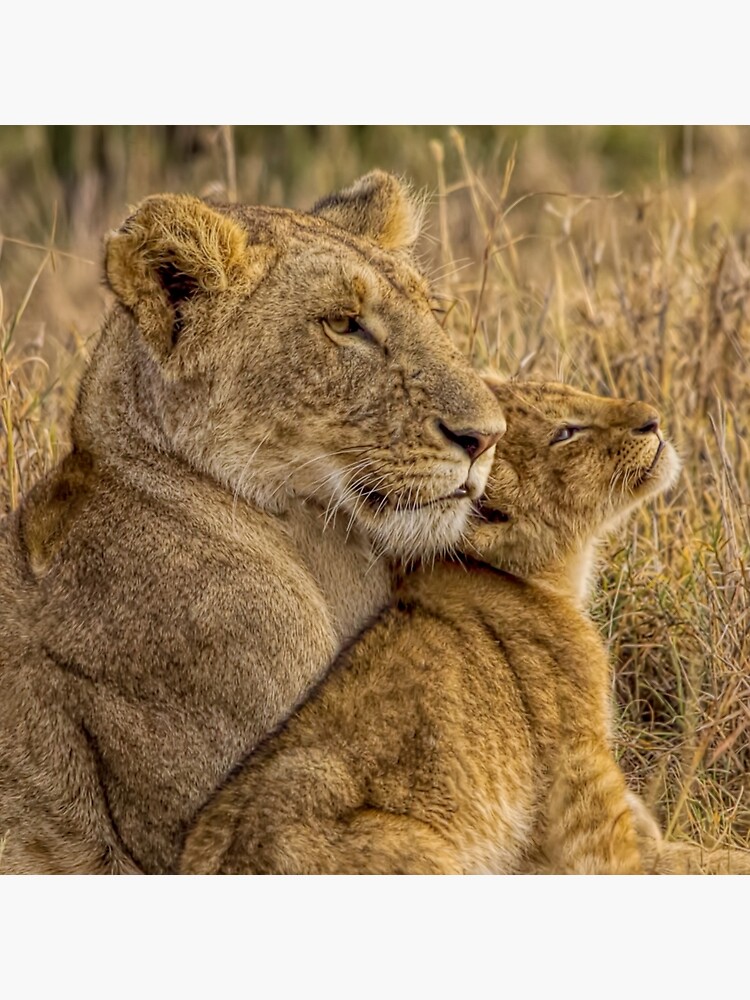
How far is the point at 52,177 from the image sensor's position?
10.6 m

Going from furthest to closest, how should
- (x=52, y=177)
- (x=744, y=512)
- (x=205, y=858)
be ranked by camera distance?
(x=52, y=177) → (x=744, y=512) → (x=205, y=858)

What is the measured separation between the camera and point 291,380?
4.00m

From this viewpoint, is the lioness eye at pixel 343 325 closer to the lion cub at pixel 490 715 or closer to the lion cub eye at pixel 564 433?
the lion cub at pixel 490 715

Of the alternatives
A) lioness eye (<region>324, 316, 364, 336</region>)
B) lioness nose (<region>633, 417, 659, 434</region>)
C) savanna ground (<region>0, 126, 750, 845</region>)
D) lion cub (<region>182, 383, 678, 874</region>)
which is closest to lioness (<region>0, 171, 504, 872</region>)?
lioness eye (<region>324, 316, 364, 336</region>)

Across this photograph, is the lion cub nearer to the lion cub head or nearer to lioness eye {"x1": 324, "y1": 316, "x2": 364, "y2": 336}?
the lion cub head

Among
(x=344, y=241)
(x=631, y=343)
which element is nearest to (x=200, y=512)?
(x=344, y=241)

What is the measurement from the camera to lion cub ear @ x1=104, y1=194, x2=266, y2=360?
12.9 feet

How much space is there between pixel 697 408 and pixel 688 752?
1939mm

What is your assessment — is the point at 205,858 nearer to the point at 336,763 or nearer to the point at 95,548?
the point at 336,763

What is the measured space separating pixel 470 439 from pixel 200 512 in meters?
0.65

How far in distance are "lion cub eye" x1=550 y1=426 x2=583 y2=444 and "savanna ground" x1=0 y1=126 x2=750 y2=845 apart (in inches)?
26.1

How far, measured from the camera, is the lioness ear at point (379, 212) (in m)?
4.60

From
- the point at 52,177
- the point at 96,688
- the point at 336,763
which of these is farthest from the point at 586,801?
the point at 52,177

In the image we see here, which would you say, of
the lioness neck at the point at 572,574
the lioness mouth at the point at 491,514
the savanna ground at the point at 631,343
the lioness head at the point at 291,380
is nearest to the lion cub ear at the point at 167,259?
the lioness head at the point at 291,380
